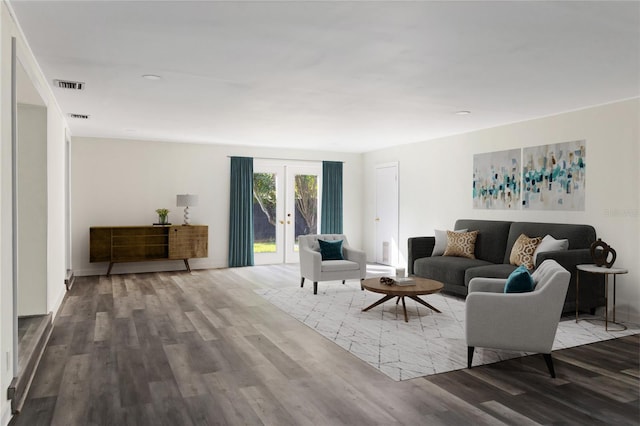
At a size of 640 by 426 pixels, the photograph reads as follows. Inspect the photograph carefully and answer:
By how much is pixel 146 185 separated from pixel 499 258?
242 inches

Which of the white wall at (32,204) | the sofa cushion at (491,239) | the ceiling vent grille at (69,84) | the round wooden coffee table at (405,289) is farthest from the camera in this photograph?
the sofa cushion at (491,239)

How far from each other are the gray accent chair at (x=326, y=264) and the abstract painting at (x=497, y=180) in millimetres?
2034

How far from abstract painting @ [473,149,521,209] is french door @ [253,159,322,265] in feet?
12.6

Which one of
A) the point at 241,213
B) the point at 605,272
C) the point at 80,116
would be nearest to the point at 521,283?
the point at 605,272

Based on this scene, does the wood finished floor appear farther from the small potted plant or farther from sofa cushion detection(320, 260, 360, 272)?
the small potted plant

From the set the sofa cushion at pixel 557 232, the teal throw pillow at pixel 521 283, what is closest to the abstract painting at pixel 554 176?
the sofa cushion at pixel 557 232

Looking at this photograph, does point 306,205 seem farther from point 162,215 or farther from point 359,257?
point 359,257

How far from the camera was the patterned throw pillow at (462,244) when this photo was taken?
6710 mm

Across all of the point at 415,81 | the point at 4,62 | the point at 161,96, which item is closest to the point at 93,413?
the point at 4,62

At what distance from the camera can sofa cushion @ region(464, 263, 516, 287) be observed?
220 inches

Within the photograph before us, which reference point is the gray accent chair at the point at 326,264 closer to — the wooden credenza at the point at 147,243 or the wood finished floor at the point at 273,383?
the wood finished floor at the point at 273,383

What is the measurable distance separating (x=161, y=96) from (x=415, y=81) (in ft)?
8.75

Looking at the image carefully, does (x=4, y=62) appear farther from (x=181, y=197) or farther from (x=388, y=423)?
(x=181, y=197)

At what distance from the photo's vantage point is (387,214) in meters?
9.68
